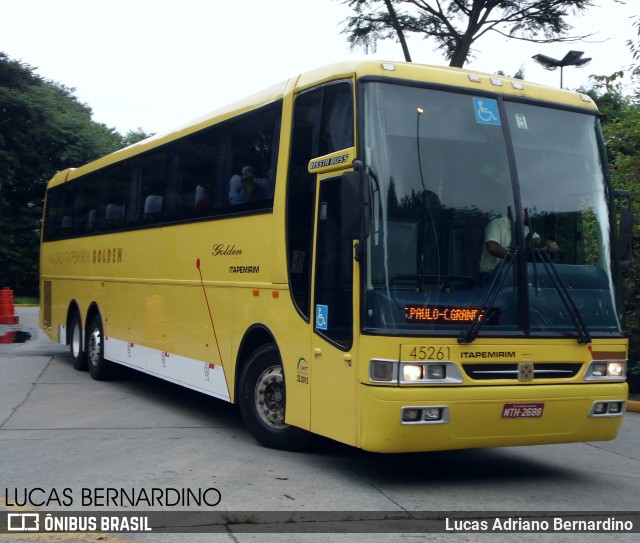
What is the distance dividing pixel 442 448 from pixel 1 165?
121 ft

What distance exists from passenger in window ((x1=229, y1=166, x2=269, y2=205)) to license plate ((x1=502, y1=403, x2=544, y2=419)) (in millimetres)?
3220

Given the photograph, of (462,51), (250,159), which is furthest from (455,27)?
(250,159)

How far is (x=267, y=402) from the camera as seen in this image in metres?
9.14

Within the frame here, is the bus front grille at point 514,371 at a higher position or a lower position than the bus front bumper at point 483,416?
higher

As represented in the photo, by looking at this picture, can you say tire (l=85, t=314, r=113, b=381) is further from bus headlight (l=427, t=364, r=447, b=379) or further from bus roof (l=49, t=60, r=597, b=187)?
bus headlight (l=427, t=364, r=447, b=379)

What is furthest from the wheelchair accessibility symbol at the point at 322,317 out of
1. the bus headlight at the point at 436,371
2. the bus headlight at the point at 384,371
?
the bus headlight at the point at 436,371

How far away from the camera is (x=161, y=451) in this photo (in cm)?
887

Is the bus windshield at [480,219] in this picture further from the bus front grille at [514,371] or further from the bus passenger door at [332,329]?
the bus passenger door at [332,329]

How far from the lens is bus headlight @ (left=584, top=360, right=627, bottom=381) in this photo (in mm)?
7816

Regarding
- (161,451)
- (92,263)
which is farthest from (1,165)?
(161,451)

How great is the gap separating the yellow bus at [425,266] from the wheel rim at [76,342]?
7345mm

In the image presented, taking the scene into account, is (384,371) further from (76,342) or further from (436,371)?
(76,342)

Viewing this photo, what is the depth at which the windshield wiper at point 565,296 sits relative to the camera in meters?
7.74

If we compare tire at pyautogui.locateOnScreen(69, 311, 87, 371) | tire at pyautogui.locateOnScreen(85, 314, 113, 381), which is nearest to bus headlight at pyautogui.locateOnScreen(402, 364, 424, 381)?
tire at pyautogui.locateOnScreen(85, 314, 113, 381)
